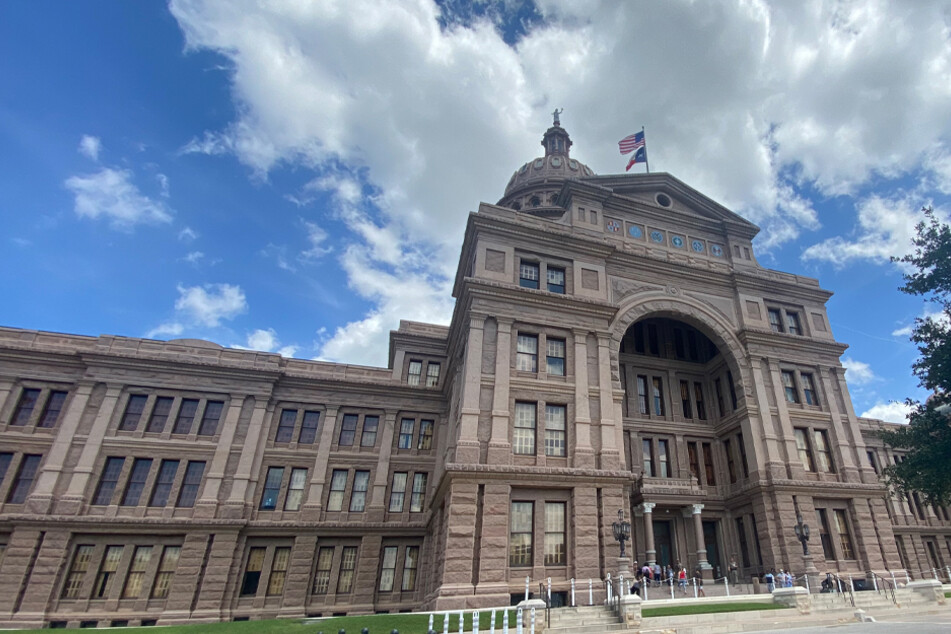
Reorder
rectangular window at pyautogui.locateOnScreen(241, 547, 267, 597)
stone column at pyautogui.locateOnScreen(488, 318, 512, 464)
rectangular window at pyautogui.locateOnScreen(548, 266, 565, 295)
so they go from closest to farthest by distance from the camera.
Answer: stone column at pyautogui.locateOnScreen(488, 318, 512, 464) < rectangular window at pyautogui.locateOnScreen(548, 266, 565, 295) < rectangular window at pyautogui.locateOnScreen(241, 547, 267, 597)

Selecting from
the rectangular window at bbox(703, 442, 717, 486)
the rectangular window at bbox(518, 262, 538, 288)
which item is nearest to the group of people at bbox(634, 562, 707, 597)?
the rectangular window at bbox(703, 442, 717, 486)

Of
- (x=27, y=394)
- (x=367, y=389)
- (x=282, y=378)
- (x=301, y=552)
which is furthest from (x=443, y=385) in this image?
(x=27, y=394)

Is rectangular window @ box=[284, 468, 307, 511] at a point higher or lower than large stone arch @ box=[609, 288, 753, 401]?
lower

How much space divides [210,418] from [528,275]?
22020mm

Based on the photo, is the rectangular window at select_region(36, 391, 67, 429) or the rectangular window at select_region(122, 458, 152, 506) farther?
the rectangular window at select_region(36, 391, 67, 429)

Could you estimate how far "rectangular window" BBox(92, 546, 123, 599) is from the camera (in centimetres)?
2691

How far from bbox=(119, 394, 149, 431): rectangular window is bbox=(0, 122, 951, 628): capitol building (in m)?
0.16

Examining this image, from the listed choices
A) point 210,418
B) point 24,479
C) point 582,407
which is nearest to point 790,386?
point 582,407

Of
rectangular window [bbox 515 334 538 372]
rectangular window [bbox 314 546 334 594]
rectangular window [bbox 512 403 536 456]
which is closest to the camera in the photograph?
rectangular window [bbox 512 403 536 456]

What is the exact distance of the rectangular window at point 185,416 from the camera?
31.6 meters

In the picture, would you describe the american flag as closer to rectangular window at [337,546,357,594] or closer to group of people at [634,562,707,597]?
group of people at [634,562,707,597]

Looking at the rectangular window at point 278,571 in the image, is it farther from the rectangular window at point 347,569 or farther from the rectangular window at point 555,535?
the rectangular window at point 555,535

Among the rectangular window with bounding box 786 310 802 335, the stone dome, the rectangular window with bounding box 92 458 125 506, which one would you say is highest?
the stone dome

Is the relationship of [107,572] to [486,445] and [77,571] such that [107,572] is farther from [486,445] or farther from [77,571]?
[486,445]
